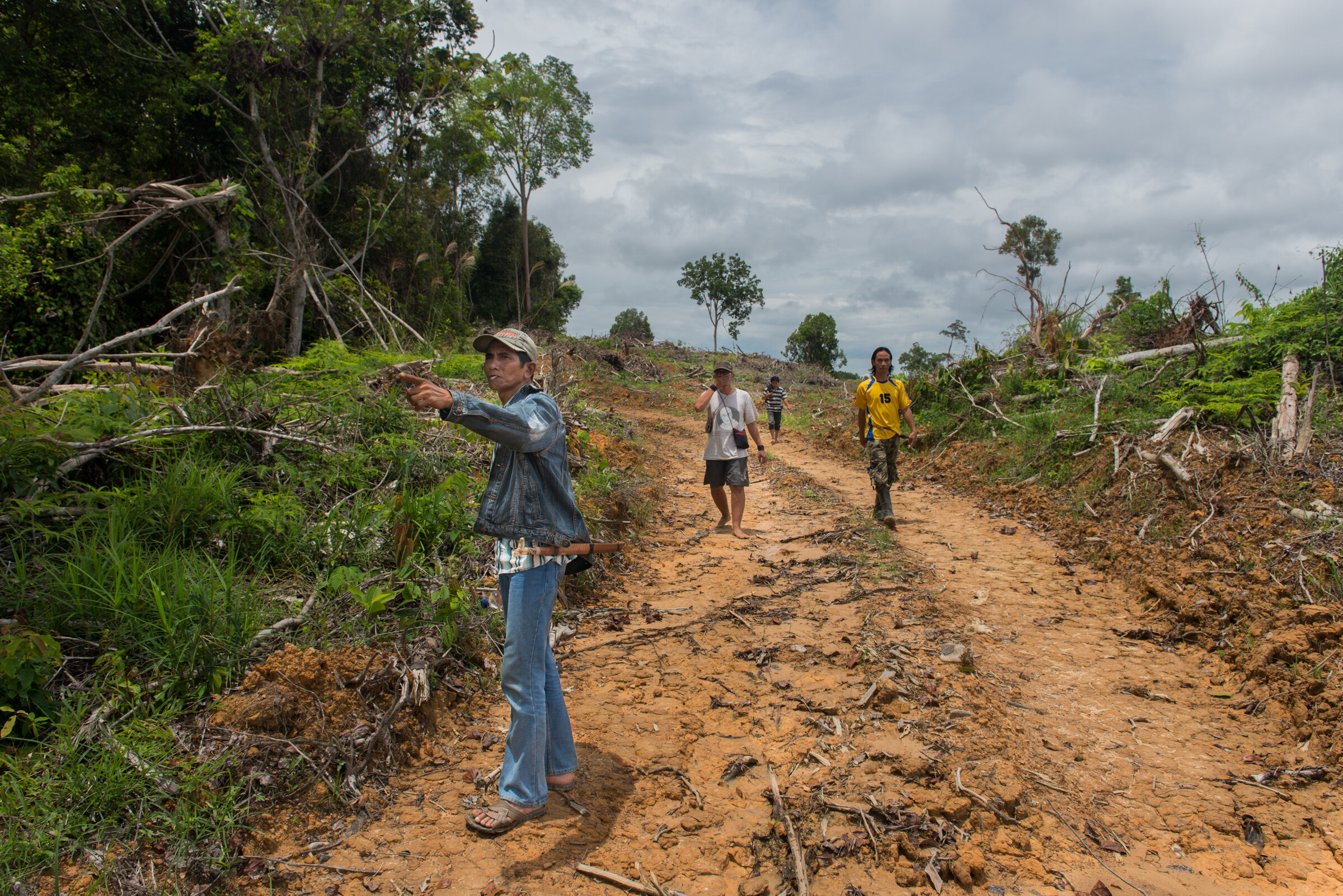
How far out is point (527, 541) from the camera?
8.26 ft

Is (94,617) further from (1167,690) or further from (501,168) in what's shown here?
(501,168)

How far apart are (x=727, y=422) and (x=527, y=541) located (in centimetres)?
457

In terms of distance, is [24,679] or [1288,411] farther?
[1288,411]

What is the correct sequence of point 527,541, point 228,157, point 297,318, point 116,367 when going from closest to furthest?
point 527,541, point 116,367, point 297,318, point 228,157

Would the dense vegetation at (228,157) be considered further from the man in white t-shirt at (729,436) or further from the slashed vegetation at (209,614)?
the man in white t-shirt at (729,436)

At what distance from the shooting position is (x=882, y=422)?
6.99 metres

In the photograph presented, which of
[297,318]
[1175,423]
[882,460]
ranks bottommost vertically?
[882,460]

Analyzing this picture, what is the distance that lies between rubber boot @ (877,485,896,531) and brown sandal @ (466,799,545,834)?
17.3 ft

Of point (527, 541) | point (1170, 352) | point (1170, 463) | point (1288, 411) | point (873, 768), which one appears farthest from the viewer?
point (1170, 352)

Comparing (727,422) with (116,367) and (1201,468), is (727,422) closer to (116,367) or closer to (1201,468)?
(1201,468)

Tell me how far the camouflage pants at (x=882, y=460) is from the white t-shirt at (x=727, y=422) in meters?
1.35

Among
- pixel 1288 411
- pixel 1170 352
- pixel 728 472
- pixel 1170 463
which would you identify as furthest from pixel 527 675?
pixel 1170 352

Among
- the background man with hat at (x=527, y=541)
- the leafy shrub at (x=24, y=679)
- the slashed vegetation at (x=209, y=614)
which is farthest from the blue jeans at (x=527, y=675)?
the leafy shrub at (x=24, y=679)

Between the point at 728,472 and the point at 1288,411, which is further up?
the point at 1288,411
